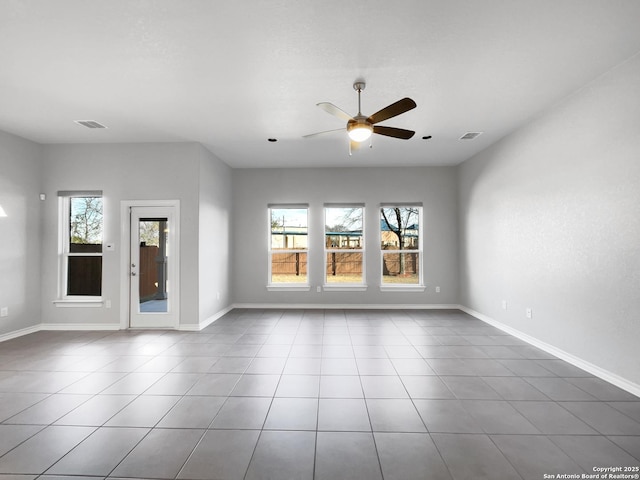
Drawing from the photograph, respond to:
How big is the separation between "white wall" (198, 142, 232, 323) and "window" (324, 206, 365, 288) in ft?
6.58

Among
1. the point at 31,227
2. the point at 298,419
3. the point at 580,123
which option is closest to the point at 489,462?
the point at 298,419

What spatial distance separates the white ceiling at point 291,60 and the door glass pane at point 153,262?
4.74ft

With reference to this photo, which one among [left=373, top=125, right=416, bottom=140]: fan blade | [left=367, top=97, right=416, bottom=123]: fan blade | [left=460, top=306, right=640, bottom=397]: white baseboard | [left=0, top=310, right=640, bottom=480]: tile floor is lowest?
[left=0, top=310, right=640, bottom=480]: tile floor

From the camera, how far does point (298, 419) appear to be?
232 cm

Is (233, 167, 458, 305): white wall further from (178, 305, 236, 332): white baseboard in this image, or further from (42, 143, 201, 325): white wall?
(42, 143, 201, 325): white wall

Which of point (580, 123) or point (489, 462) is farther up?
point (580, 123)

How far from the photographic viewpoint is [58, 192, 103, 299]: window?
16.3 feet

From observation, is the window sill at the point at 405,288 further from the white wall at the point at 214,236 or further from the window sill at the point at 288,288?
the white wall at the point at 214,236

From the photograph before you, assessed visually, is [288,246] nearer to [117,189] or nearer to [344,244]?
[344,244]

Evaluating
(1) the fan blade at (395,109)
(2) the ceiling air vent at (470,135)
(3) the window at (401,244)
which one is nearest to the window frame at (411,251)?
A: (3) the window at (401,244)

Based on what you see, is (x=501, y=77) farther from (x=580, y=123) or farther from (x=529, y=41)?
(x=580, y=123)

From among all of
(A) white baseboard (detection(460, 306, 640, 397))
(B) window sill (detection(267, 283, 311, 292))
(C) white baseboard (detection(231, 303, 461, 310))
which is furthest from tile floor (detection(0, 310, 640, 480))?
(B) window sill (detection(267, 283, 311, 292))

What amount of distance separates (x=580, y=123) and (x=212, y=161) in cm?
505

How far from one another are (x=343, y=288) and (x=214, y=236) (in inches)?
107
